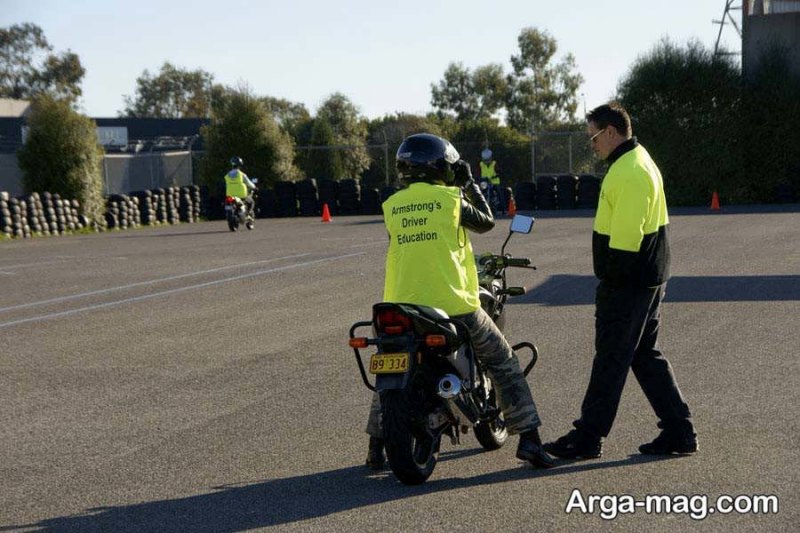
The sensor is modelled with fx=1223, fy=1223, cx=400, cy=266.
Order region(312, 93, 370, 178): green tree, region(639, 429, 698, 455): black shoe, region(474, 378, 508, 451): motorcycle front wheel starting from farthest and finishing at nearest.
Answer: region(312, 93, 370, 178): green tree < region(474, 378, 508, 451): motorcycle front wheel < region(639, 429, 698, 455): black shoe

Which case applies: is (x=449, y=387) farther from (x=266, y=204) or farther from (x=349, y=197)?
(x=266, y=204)

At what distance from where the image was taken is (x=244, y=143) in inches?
1722

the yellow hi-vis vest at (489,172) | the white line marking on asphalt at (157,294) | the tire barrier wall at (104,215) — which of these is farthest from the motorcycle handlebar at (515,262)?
the yellow hi-vis vest at (489,172)

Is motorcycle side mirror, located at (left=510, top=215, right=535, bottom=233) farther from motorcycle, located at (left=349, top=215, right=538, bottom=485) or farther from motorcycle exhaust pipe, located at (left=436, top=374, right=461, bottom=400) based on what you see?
motorcycle exhaust pipe, located at (left=436, top=374, right=461, bottom=400)

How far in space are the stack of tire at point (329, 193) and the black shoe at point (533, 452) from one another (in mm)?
34720

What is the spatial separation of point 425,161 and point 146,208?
1227 inches

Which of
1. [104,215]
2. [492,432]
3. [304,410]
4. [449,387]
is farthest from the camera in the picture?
[104,215]

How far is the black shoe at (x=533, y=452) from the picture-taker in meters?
6.21

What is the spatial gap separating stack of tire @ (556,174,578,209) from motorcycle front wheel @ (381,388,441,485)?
110ft

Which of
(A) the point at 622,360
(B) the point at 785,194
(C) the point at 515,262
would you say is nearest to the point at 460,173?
(C) the point at 515,262

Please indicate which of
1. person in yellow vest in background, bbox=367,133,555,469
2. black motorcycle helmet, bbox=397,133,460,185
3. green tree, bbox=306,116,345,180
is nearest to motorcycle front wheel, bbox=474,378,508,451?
person in yellow vest in background, bbox=367,133,555,469

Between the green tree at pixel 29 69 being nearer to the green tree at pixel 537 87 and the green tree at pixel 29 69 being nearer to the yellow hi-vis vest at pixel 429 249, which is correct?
the green tree at pixel 537 87

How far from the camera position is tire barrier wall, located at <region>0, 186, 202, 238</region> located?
99.1 feet

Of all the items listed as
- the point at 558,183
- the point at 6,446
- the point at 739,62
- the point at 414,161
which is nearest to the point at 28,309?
the point at 6,446
